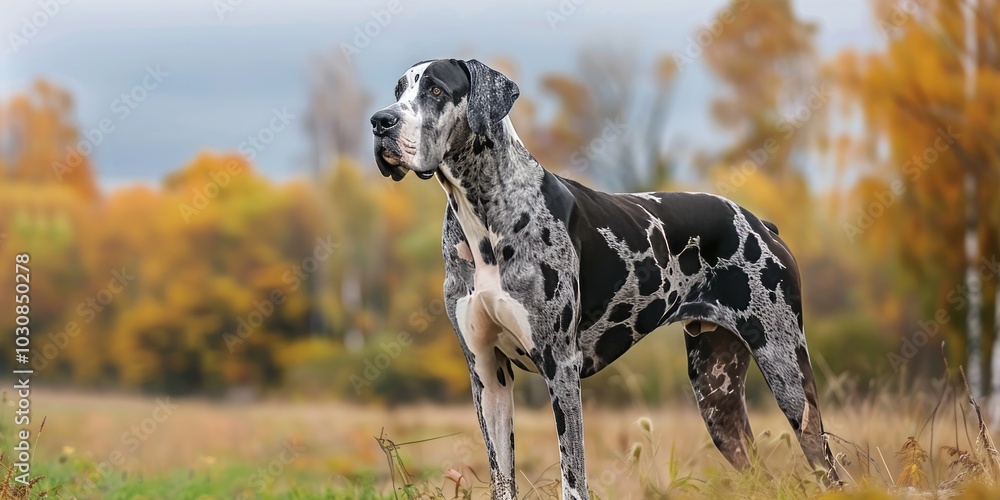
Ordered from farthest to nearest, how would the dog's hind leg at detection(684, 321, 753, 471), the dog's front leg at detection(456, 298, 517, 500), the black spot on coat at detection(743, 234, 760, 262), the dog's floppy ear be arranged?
1. the dog's hind leg at detection(684, 321, 753, 471)
2. the black spot on coat at detection(743, 234, 760, 262)
3. the dog's front leg at detection(456, 298, 517, 500)
4. the dog's floppy ear

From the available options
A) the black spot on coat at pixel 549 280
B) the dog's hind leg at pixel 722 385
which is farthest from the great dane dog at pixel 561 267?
the dog's hind leg at pixel 722 385

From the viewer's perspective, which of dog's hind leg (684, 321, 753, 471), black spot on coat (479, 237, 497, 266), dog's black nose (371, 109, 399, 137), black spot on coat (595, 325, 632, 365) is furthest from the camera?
dog's hind leg (684, 321, 753, 471)

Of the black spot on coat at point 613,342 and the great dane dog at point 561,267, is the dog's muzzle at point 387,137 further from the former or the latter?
the black spot on coat at point 613,342

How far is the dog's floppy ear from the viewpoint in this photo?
14.0 ft

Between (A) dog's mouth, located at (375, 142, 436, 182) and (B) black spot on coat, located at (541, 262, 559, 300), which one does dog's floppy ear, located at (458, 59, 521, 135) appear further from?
(B) black spot on coat, located at (541, 262, 559, 300)

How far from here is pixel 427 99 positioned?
4.19m

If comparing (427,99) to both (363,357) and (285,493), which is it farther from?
(363,357)

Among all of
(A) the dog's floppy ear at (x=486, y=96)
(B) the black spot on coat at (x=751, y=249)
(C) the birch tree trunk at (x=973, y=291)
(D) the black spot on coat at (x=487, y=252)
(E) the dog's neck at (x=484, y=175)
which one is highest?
(A) the dog's floppy ear at (x=486, y=96)

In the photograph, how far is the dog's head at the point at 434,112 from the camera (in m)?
4.07

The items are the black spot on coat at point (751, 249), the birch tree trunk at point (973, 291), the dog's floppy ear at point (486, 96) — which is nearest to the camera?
the dog's floppy ear at point (486, 96)

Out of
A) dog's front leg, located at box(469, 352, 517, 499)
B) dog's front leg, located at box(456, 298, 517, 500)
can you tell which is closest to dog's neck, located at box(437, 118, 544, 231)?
dog's front leg, located at box(456, 298, 517, 500)

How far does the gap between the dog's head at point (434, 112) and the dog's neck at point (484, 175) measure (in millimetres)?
62

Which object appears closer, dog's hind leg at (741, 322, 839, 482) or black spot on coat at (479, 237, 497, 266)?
black spot on coat at (479, 237, 497, 266)

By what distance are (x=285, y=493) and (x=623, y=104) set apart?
36.0 feet
